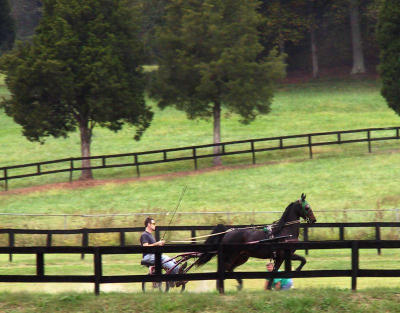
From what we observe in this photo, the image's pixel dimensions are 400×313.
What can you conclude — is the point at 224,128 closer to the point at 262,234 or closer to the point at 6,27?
the point at 6,27

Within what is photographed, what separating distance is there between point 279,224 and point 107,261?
6965 mm

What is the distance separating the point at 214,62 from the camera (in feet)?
140

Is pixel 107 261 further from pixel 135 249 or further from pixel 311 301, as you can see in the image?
pixel 311 301

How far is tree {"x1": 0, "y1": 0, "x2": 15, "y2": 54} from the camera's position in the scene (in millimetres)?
70750

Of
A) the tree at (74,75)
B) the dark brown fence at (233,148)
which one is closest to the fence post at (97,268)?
the dark brown fence at (233,148)

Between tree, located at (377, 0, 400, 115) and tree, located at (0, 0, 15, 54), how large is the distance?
36.7 meters

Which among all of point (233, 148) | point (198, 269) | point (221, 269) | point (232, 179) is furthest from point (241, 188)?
point (221, 269)

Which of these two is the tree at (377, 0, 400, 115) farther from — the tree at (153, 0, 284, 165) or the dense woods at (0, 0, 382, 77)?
the dense woods at (0, 0, 382, 77)

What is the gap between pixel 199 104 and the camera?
43781 millimetres

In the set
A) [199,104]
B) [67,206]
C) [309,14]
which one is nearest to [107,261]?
[67,206]

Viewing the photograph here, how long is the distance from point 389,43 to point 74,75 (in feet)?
61.8

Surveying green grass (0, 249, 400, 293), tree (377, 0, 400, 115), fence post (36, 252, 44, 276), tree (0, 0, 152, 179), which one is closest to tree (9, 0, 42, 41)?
tree (0, 0, 152, 179)

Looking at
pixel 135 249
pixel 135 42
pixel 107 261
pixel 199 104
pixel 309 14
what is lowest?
pixel 107 261

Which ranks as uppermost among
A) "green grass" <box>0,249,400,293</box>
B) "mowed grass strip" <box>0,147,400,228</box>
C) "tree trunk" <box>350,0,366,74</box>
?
"tree trunk" <box>350,0,366,74</box>
